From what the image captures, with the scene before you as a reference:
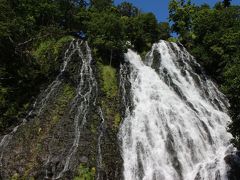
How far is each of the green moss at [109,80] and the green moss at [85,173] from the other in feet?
28.8

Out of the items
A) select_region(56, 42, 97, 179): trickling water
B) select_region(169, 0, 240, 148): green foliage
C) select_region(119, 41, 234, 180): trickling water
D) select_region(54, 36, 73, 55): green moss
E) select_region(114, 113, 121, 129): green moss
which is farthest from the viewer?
select_region(169, 0, 240, 148): green foliage

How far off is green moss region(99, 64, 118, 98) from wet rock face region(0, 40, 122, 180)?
719 millimetres

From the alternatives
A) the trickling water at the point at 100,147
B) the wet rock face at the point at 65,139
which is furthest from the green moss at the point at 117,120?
the trickling water at the point at 100,147

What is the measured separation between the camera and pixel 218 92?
34500 mm

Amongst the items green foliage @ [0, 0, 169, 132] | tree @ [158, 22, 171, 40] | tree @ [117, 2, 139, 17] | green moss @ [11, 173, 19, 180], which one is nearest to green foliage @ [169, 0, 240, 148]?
tree @ [158, 22, 171, 40]

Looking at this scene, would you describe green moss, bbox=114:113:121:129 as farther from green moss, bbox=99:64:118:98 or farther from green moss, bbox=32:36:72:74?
green moss, bbox=32:36:72:74

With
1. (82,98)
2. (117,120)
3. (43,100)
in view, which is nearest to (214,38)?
(117,120)

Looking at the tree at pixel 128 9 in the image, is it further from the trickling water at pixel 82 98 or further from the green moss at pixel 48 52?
the trickling water at pixel 82 98

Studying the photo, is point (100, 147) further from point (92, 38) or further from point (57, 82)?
point (92, 38)

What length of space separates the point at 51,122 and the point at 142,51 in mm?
17313

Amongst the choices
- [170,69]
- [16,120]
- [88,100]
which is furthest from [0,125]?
[170,69]

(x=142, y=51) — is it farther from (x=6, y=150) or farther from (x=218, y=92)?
(x=6, y=150)

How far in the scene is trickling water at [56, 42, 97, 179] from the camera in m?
23.4

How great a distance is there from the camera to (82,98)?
28000 mm
